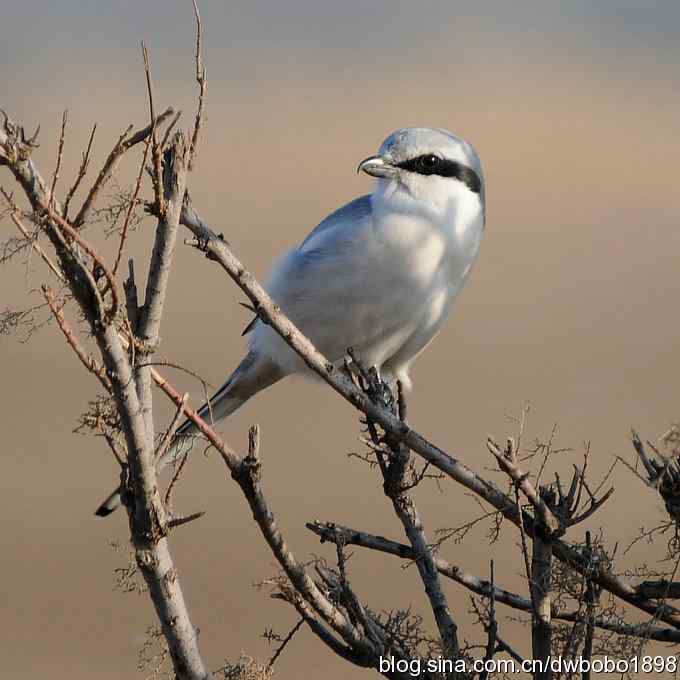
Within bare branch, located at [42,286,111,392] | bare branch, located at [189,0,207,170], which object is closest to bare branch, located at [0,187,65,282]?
bare branch, located at [42,286,111,392]

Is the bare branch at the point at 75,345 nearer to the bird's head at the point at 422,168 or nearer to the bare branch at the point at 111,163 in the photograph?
the bare branch at the point at 111,163

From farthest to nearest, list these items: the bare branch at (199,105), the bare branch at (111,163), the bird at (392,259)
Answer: the bird at (392,259), the bare branch at (199,105), the bare branch at (111,163)

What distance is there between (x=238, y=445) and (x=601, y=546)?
5308 mm

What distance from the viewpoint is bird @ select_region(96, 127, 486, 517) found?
3.38 meters

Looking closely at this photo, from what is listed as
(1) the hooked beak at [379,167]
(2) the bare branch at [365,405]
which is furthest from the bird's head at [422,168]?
(2) the bare branch at [365,405]

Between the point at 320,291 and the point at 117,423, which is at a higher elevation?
the point at 320,291

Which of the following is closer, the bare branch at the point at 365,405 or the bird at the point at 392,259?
the bare branch at the point at 365,405

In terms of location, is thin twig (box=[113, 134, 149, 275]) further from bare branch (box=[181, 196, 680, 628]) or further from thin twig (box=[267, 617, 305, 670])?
thin twig (box=[267, 617, 305, 670])

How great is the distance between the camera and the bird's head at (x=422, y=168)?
138 inches

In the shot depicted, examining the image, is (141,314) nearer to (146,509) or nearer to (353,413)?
(146,509)

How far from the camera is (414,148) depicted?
138 inches

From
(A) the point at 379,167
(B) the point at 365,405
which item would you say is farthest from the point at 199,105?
(A) the point at 379,167

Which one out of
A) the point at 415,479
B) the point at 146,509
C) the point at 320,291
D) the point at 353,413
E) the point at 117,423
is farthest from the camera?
the point at 353,413

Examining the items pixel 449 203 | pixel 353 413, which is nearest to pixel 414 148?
pixel 449 203
